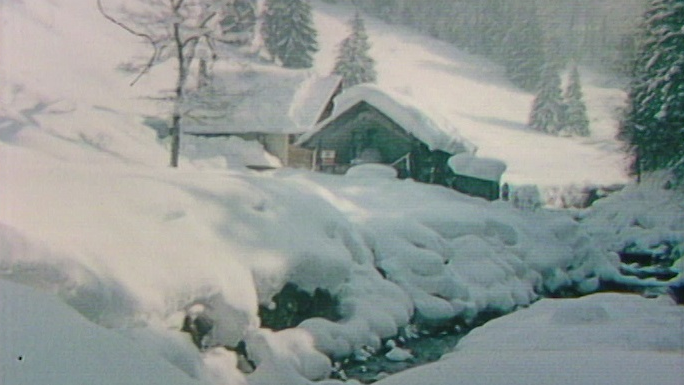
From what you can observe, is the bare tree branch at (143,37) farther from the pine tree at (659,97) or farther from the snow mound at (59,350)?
the pine tree at (659,97)

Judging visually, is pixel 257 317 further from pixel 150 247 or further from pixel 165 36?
pixel 165 36

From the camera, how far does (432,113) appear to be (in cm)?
537

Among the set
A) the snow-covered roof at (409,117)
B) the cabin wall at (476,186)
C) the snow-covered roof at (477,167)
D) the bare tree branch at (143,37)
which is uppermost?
the bare tree branch at (143,37)

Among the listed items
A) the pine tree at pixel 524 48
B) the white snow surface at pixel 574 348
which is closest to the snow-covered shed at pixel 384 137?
the pine tree at pixel 524 48

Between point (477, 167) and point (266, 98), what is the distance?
5.41ft

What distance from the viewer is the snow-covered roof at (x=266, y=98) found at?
4.79 meters

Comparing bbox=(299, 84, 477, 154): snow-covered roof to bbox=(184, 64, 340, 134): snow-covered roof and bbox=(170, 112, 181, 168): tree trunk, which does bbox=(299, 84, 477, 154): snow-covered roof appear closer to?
bbox=(184, 64, 340, 134): snow-covered roof

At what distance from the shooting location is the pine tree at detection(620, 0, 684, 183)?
5.11 metres

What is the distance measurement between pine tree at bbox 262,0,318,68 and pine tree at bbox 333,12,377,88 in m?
0.23

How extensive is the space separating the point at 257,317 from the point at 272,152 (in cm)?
139

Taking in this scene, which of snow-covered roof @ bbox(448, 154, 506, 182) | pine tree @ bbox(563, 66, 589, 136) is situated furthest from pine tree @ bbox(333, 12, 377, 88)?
pine tree @ bbox(563, 66, 589, 136)

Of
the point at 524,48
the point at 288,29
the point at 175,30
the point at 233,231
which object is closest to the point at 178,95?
the point at 175,30

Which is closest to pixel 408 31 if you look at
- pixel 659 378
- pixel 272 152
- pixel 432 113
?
pixel 432 113

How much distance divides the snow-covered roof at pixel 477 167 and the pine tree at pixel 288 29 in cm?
130
